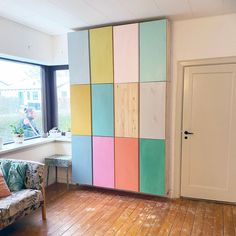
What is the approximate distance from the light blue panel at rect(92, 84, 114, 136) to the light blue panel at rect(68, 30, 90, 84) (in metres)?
0.25

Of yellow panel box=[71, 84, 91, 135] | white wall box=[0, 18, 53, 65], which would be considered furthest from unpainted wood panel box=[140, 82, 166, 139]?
white wall box=[0, 18, 53, 65]

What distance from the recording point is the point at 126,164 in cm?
348

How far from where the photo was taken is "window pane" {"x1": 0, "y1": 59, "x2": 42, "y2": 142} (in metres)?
3.65

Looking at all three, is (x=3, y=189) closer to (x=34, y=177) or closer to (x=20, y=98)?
(x=34, y=177)

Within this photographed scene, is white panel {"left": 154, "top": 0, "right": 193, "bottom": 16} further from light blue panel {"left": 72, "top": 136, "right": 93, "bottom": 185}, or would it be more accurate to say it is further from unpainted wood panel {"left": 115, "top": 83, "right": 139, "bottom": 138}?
light blue panel {"left": 72, "top": 136, "right": 93, "bottom": 185}

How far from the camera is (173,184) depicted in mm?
3484

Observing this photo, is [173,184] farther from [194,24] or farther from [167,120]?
[194,24]

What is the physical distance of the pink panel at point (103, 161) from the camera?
3.56 meters

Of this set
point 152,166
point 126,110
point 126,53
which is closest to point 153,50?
point 126,53

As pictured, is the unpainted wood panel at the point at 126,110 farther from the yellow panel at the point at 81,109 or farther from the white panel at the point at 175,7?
the white panel at the point at 175,7

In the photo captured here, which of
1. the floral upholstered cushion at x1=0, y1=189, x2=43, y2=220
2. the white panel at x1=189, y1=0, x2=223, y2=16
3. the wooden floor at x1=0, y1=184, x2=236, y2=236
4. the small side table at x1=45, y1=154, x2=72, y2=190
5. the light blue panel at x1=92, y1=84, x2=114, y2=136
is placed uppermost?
the white panel at x1=189, y1=0, x2=223, y2=16

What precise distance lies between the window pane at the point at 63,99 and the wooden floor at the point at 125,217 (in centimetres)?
135

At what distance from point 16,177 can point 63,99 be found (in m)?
1.89

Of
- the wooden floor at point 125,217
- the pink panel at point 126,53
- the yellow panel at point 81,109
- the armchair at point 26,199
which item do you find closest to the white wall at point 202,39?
the pink panel at point 126,53
